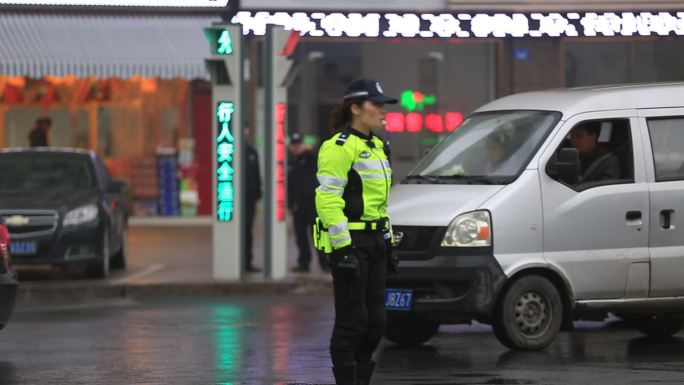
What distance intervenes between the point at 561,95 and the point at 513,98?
0.55 metres

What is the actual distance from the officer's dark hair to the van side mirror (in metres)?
2.63

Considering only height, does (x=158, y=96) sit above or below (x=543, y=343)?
above

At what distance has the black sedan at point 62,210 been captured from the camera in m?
16.7

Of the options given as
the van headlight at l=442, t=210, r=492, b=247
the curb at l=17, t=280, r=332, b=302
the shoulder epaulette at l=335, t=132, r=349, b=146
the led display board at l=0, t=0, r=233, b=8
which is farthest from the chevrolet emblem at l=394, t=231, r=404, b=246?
the led display board at l=0, t=0, r=233, b=8

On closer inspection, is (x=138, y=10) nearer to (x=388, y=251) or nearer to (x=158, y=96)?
(x=158, y=96)

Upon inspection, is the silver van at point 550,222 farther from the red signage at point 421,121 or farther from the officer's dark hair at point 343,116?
the red signage at point 421,121

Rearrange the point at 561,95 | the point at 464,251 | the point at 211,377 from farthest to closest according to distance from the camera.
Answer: the point at 561,95 < the point at 464,251 < the point at 211,377

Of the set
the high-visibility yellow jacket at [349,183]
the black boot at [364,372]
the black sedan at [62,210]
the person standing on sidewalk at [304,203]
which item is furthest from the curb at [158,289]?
the high-visibility yellow jacket at [349,183]

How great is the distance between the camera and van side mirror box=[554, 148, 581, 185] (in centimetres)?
1088

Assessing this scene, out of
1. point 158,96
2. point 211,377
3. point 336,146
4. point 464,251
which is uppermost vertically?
point 158,96

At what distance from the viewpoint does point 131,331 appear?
12695 mm

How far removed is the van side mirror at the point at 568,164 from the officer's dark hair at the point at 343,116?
263 centimetres

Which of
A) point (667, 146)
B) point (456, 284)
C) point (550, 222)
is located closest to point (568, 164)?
point (550, 222)

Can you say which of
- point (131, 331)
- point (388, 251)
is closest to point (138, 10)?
point (131, 331)
